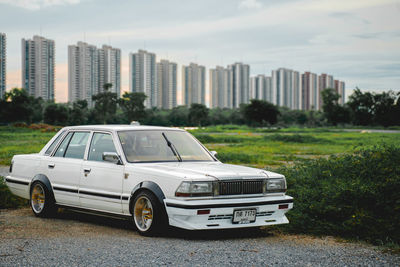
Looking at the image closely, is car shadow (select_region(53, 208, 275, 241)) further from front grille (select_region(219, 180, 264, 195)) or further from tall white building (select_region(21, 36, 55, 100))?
tall white building (select_region(21, 36, 55, 100))

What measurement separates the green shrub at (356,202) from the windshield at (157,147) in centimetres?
177

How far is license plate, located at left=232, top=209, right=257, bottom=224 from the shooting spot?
22.2 ft

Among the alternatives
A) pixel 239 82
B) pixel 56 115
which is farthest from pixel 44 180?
pixel 239 82

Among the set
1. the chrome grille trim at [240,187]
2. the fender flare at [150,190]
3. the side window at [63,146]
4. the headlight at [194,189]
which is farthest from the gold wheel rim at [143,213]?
the side window at [63,146]

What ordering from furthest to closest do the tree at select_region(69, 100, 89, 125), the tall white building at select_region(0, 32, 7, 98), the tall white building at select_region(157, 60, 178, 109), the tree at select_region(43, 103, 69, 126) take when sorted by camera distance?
the tall white building at select_region(157, 60, 178, 109) → the tree at select_region(69, 100, 89, 125) → the tree at select_region(43, 103, 69, 126) → the tall white building at select_region(0, 32, 7, 98)

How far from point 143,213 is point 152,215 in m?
0.30

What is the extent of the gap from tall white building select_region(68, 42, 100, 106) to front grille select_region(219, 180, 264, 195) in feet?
379

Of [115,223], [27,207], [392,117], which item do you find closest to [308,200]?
[115,223]

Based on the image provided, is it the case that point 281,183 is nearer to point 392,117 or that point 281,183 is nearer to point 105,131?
point 105,131

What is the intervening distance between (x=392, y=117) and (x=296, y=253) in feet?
327

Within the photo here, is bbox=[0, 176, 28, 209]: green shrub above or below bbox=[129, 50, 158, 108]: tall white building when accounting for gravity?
below

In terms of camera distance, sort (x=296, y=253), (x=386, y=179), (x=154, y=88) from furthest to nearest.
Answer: (x=154, y=88) → (x=386, y=179) → (x=296, y=253)

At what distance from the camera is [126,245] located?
6.38 m

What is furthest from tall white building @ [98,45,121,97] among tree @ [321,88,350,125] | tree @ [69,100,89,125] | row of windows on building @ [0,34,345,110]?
tree @ [321,88,350,125]
